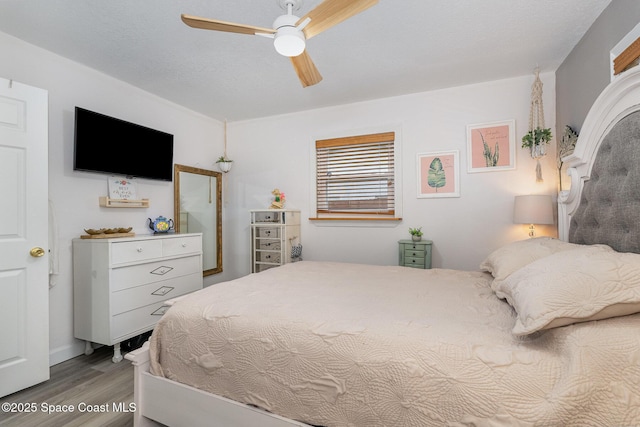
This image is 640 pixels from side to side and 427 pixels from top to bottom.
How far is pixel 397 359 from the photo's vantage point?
3.41ft

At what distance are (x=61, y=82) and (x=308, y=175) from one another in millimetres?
2516

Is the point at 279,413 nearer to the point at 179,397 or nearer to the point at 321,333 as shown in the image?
the point at 321,333

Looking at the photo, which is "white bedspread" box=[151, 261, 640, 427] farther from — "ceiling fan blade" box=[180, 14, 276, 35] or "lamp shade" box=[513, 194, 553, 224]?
"ceiling fan blade" box=[180, 14, 276, 35]

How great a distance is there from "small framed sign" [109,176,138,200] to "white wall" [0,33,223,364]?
6 cm

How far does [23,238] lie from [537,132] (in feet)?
13.5

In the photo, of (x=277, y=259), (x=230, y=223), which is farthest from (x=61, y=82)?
(x=277, y=259)

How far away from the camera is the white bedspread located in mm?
860

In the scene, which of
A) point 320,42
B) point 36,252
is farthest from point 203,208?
point 320,42

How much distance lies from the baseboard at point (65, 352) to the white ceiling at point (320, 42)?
96.3 inches

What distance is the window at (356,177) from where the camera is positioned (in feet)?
11.5

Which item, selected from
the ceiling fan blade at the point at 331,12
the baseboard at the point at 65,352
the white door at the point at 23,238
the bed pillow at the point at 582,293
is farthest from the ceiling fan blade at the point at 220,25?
the baseboard at the point at 65,352

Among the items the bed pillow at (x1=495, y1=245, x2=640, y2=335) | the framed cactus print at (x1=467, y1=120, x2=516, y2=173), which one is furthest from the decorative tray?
the framed cactus print at (x1=467, y1=120, x2=516, y2=173)

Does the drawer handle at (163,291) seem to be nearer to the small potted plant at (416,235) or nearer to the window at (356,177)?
the window at (356,177)

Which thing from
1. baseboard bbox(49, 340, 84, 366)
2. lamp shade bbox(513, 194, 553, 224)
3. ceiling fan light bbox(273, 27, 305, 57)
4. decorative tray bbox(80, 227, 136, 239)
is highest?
ceiling fan light bbox(273, 27, 305, 57)
